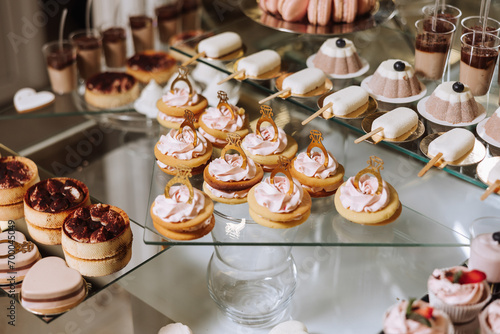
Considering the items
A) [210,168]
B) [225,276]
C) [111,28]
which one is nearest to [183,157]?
[210,168]

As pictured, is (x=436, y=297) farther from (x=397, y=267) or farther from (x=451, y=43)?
(x=451, y=43)

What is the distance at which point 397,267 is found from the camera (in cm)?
241

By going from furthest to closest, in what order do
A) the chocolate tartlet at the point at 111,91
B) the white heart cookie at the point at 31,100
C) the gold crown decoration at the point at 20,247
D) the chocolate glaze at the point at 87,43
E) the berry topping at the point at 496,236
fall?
the chocolate glaze at the point at 87,43 < the chocolate tartlet at the point at 111,91 < the white heart cookie at the point at 31,100 < the gold crown decoration at the point at 20,247 < the berry topping at the point at 496,236

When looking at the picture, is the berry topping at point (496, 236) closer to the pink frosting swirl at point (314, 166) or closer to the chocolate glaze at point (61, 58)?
the pink frosting swirl at point (314, 166)

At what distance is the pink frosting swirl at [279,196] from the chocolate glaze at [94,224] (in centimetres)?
48

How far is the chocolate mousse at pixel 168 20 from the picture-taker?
4008 millimetres

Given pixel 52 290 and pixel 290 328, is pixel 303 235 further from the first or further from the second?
pixel 52 290

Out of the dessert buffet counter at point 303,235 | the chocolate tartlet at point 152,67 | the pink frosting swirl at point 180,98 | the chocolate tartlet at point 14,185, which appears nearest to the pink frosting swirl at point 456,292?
the dessert buffet counter at point 303,235

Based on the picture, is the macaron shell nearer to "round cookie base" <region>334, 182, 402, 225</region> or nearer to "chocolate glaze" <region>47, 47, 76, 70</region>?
"round cookie base" <region>334, 182, 402, 225</region>

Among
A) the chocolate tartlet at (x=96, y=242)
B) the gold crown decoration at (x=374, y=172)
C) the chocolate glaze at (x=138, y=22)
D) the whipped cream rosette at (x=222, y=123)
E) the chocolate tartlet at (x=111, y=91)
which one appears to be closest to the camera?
the gold crown decoration at (x=374, y=172)

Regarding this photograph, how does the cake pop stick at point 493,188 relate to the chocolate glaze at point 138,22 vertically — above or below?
above

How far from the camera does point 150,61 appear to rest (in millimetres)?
3395

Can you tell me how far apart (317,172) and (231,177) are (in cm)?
28

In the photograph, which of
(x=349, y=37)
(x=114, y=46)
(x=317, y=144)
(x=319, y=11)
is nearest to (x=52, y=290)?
(x=317, y=144)
